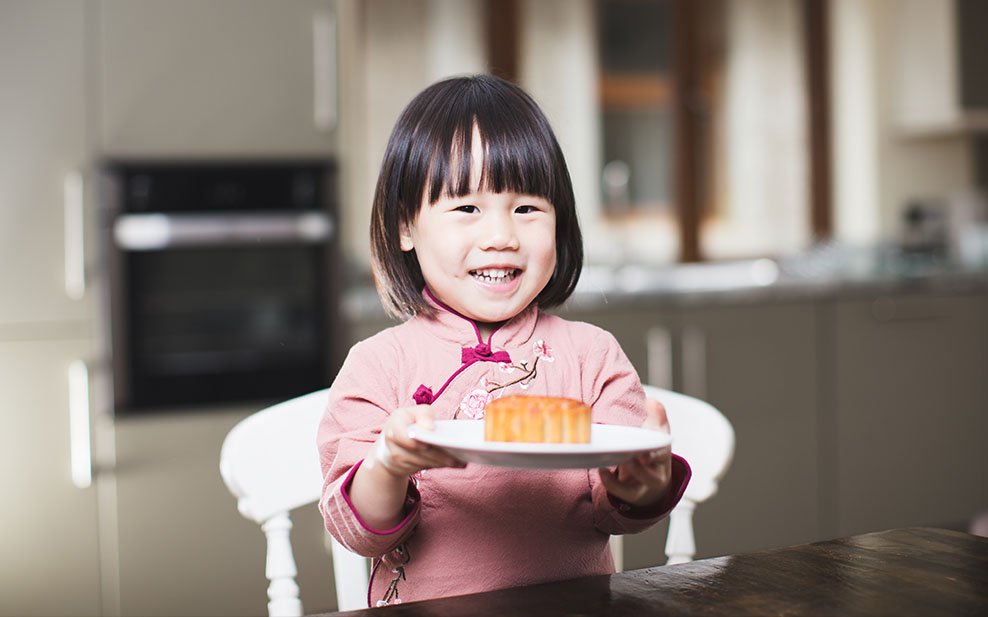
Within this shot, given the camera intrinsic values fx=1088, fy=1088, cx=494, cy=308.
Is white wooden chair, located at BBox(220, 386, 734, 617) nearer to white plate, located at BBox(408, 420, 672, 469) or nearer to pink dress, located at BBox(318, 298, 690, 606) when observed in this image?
pink dress, located at BBox(318, 298, 690, 606)

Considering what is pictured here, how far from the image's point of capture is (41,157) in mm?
2451

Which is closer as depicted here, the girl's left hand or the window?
the girl's left hand

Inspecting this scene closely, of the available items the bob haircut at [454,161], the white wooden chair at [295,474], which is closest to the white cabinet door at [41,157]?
the white wooden chair at [295,474]

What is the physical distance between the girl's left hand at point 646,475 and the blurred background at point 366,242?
1785mm

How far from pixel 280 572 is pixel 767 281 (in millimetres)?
2994

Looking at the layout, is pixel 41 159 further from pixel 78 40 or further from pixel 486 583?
pixel 486 583

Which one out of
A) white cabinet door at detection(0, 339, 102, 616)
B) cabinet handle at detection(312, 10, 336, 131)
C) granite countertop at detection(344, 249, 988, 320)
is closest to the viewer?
white cabinet door at detection(0, 339, 102, 616)

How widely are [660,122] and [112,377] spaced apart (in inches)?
91.9

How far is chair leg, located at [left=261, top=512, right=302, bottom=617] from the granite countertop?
1508mm

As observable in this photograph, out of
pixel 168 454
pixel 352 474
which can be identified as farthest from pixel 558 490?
pixel 168 454

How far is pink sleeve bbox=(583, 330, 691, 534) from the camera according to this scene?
38.6 inches

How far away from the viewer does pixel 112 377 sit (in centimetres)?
250

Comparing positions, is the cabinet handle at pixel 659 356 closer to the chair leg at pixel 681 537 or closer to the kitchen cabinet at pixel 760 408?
the kitchen cabinet at pixel 760 408

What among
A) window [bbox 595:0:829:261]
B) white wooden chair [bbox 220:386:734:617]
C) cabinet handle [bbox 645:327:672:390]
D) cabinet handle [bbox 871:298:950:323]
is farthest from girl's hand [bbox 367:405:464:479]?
window [bbox 595:0:829:261]
